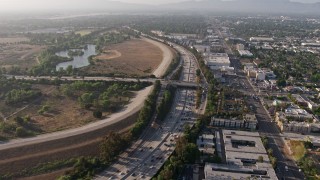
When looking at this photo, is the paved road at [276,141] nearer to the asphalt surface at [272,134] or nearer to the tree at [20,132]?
the asphalt surface at [272,134]

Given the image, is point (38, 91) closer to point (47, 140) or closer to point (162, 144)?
point (47, 140)

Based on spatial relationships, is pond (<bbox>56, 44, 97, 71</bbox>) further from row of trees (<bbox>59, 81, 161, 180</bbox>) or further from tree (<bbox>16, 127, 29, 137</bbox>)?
row of trees (<bbox>59, 81, 161, 180</bbox>)

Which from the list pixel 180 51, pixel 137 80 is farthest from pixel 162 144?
pixel 180 51

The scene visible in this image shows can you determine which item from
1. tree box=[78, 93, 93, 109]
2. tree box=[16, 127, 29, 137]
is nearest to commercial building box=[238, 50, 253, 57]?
tree box=[78, 93, 93, 109]

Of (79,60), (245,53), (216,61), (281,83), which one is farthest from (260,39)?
(79,60)

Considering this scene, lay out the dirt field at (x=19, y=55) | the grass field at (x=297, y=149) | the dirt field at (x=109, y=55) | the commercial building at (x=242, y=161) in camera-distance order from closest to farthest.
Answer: the commercial building at (x=242, y=161) < the grass field at (x=297, y=149) < the dirt field at (x=19, y=55) < the dirt field at (x=109, y=55)

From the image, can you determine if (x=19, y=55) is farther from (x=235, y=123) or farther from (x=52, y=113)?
(x=235, y=123)

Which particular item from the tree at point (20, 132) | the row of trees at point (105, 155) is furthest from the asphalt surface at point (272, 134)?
the tree at point (20, 132)

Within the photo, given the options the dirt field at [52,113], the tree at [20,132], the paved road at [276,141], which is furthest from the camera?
the dirt field at [52,113]
